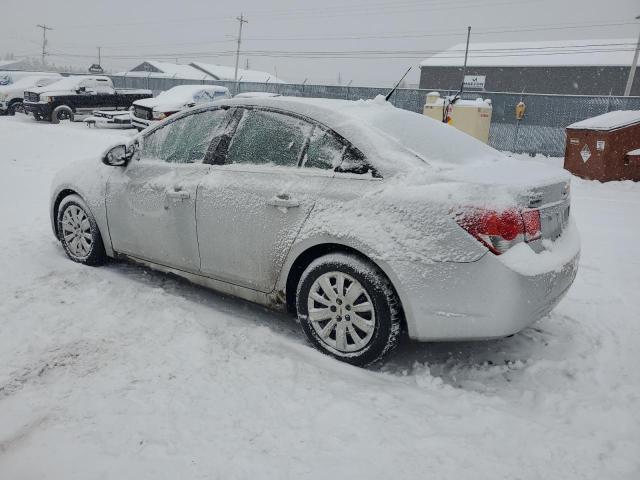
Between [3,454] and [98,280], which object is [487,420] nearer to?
[3,454]

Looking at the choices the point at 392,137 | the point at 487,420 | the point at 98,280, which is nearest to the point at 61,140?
the point at 98,280

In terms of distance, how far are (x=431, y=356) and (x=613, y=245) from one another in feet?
12.7

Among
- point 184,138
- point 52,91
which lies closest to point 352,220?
point 184,138

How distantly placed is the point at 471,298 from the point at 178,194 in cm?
219

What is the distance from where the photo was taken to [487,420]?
255 centimetres

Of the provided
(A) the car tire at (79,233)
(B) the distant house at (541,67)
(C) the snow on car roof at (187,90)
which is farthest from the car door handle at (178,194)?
(B) the distant house at (541,67)

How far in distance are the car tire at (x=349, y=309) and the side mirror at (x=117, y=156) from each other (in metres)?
2.02

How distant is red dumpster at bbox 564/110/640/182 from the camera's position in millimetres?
10164

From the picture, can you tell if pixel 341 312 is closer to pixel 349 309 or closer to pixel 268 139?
pixel 349 309

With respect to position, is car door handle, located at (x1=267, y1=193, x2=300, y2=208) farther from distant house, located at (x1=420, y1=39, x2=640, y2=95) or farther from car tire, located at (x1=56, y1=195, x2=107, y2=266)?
distant house, located at (x1=420, y1=39, x2=640, y2=95)

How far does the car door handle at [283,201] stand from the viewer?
10.2ft

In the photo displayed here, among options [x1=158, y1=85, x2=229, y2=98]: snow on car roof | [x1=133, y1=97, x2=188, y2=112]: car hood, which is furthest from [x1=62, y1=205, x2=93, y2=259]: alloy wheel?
[x1=158, y1=85, x2=229, y2=98]: snow on car roof

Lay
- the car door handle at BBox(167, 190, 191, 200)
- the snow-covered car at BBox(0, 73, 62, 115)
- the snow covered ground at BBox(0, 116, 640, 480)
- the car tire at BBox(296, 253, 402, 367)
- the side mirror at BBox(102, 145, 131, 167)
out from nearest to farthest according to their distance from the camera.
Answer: the snow covered ground at BBox(0, 116, 640, 480)
the car tire at BBox(296, 253, 402, 367)
the car door handle at BBox(167, 190, 191, 200)
the side mirror at BBox(102, 145, 131, 167)
the snow-covered car at BBox(0, 73, 62, 115)

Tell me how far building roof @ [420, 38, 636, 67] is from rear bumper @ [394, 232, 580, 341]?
54455mm
